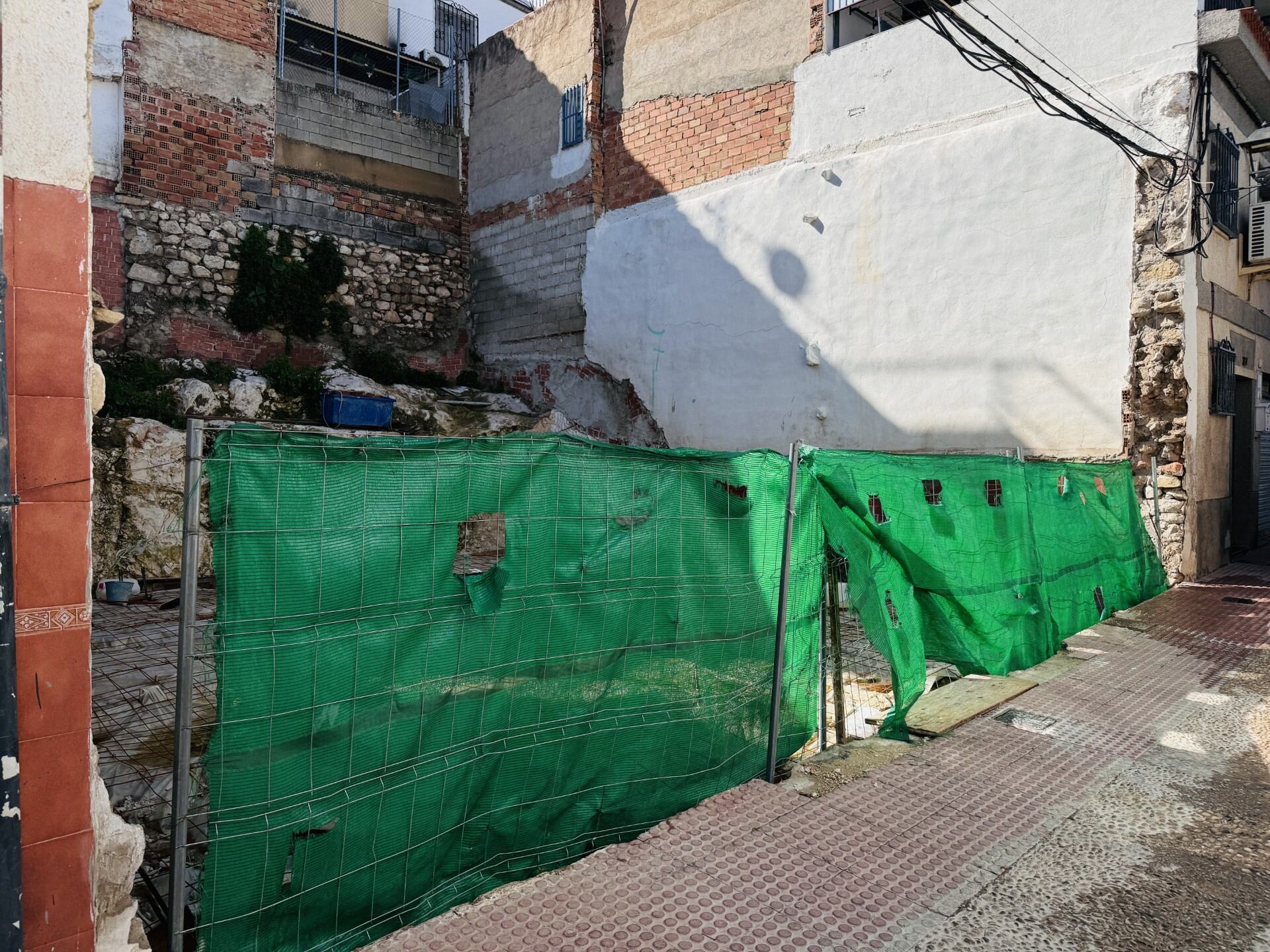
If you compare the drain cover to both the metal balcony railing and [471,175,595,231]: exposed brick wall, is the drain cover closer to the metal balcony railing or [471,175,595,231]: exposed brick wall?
[471,175,595,231]: exposed brick wall

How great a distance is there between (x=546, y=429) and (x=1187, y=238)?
28.4ft

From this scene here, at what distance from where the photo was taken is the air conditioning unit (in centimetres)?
1022

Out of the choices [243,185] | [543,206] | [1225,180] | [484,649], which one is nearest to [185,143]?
[243,185]

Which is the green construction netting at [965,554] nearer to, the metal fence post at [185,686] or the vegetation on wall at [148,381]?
the metal fence post at [185,686]

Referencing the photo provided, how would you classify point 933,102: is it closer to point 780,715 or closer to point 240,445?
point 780,715

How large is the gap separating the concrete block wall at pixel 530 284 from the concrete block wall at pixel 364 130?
1.64 m

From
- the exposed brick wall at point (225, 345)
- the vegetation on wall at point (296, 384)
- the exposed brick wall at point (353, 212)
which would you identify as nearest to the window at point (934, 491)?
the vegetation on wall at point (296, 384)

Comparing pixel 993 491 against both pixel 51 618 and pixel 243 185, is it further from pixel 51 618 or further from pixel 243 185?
pixel 243 185

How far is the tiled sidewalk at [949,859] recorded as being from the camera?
2641mm

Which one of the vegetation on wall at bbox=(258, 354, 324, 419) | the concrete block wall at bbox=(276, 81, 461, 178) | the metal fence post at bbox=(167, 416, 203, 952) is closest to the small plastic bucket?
the vegetation on wall at bbox=(258, 354, 324, 419)

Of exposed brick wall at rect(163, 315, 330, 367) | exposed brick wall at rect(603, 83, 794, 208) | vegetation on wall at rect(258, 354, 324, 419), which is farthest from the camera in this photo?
exposed brick wall at rect(163, 315, 330, 367)

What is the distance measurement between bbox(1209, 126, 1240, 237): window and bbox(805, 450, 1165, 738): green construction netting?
4018mm

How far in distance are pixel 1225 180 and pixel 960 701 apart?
25.9 ft

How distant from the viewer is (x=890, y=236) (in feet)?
33.9
